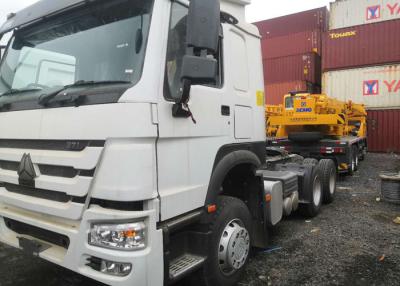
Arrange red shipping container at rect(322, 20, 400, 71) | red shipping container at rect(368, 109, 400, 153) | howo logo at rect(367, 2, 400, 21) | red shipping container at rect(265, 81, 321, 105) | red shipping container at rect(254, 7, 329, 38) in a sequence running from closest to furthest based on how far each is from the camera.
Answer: red shipping container at rect(368, 109, 400, 153), red shipping container at rect(322, 20, 400, 71), howo logo at rect(367, 2, 400, 21), red shipping container at rect(265, 81, 321, 105), red shipping container at rect(254, 7, 329, 38)

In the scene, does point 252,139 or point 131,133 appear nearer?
point 131,133

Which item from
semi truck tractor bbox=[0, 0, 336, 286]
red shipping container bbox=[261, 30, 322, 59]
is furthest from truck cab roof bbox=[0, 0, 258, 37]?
red shipping container bbox=[261, 30, 322, 59]

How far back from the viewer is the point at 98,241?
208 cm

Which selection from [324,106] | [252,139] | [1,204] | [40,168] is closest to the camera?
[40,168]

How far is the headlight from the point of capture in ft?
6.65

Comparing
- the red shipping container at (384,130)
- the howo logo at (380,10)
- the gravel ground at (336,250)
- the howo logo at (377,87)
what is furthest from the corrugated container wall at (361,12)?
the gravel ground at (336,250)

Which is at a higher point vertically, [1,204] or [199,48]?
[199,48]

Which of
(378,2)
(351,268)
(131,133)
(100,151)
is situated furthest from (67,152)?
(378,2)

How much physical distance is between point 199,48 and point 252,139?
1.55m

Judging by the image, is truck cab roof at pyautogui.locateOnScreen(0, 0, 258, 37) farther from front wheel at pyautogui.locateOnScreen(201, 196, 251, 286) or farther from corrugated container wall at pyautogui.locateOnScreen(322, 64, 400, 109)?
corrugated container wall at pyautogui.locateOnScreen(322, 64, 400, 109)

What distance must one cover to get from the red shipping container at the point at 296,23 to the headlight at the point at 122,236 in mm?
19396

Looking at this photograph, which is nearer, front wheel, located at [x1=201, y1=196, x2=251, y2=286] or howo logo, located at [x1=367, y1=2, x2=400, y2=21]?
front wheel, located at [x1=201, y1=196, x2=251, y2=286]

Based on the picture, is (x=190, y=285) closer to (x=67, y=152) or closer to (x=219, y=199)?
(x=219, y=199)

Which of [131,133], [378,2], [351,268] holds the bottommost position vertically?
[351,268]
